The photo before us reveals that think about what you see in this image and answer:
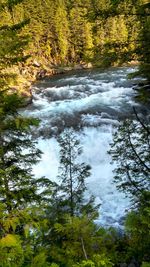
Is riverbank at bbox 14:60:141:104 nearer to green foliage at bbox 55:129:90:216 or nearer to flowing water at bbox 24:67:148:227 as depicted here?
flowing water at bbox 24:67:148:227

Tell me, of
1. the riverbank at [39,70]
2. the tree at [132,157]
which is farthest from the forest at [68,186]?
the riverbank at [39,70]

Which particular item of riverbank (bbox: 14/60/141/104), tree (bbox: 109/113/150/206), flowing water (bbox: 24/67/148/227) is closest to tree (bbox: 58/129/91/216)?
tree (bbox: 109/113/150/206)

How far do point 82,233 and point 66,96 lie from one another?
30657 millimetres

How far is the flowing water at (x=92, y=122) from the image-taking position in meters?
19.4

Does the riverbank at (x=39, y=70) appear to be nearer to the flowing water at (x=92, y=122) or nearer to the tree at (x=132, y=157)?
the flowing water at (x=92, y=122)

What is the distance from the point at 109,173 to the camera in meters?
21.7

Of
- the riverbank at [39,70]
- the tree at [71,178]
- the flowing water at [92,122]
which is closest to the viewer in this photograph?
the tree at [71,178]

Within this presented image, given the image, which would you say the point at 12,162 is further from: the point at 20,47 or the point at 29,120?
the point at 20,47

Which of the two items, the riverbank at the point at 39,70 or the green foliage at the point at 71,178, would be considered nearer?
the green foliage at the point at 71,178

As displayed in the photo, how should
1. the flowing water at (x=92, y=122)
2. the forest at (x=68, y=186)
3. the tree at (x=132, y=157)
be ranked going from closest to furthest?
the forest at (x=68, y=186) < the tree at (x=132, y=157) < the flowing water at (x=92, y=122)

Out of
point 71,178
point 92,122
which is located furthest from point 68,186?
point 92,122

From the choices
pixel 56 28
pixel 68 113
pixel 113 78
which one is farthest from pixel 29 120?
pixel 56 28

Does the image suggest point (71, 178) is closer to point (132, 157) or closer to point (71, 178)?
point (71, 178)

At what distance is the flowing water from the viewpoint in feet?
63.6
